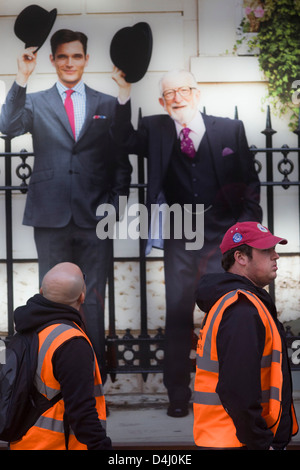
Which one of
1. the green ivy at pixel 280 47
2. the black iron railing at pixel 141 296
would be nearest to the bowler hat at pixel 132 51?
the black iron railing at pixel 141 296

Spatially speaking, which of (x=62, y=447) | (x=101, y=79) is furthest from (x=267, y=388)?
(x=101, y=79)

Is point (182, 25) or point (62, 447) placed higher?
point (182, 25)

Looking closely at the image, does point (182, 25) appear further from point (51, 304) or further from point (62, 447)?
point (62, 447)

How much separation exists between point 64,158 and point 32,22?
37.5 inches

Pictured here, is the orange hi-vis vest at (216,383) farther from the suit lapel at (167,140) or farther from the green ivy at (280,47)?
the green ivy at (280,47)

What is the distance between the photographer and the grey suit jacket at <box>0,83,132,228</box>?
440cm

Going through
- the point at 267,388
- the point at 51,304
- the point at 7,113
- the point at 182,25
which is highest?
the point at 182,25

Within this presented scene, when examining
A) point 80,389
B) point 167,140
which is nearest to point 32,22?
point 167,140

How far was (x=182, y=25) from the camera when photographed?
4.32m

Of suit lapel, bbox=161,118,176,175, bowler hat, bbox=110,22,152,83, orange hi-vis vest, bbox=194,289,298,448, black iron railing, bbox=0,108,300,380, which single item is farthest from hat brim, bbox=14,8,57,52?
orange hi-vis vest, bbox=194,289,298,448

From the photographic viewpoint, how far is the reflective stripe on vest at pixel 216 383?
7.98 feet

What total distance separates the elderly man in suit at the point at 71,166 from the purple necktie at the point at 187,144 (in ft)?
1.37
